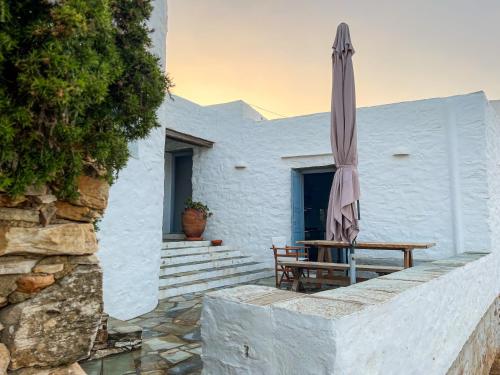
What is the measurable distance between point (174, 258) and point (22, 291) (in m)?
4.94

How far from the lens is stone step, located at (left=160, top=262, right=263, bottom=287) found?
5390 millimetres

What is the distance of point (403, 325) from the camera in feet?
6.42

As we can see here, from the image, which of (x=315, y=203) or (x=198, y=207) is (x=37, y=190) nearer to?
(x=198, y=207)

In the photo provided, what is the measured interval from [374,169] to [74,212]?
604 cm

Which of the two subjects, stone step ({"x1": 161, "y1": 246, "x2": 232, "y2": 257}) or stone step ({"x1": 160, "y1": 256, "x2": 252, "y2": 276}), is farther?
stone step ({"x1": 161, "y1": 246, "x2": 232, "y2": 257})

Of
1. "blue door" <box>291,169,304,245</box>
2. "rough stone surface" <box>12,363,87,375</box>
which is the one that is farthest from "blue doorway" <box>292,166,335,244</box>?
"rough stone surface" <box>12,363,87,375</box>

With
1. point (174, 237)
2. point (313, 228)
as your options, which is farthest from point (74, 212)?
point (313, 228)

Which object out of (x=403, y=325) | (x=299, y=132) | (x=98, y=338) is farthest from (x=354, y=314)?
(x=299, y=132)

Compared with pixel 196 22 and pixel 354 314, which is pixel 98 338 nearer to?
pixel 354 314

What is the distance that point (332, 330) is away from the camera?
4.50 ft

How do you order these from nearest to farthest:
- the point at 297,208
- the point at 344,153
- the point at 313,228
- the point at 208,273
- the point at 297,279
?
the point at 344,153
the point at 297,279
the point at 208,273
the point at 297,208
the point at 313,228

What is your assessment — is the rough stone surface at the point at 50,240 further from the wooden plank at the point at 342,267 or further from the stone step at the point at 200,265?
the stone step at the point at 200,265

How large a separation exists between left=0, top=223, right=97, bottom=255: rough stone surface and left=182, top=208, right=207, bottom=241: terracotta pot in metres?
6.09

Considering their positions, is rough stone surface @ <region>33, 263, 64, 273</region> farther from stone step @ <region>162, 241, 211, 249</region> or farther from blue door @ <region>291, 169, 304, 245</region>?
blue door @ <region>291, 169, 304, 245</region>
